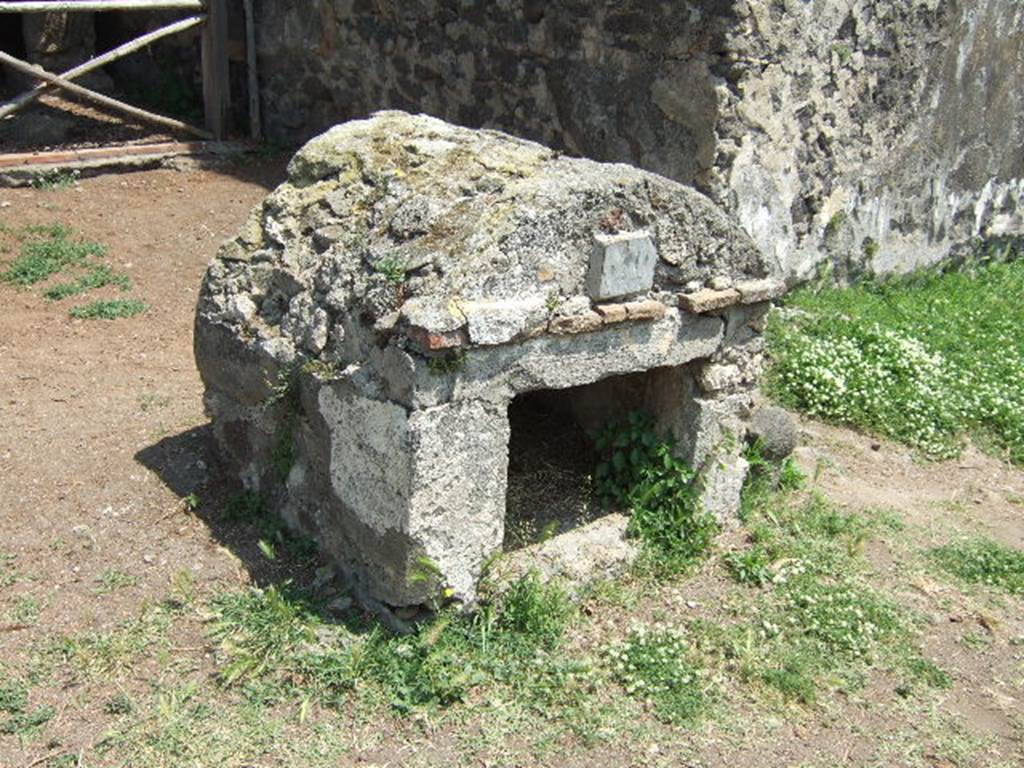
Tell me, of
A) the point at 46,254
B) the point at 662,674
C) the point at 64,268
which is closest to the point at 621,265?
the point at 662,674

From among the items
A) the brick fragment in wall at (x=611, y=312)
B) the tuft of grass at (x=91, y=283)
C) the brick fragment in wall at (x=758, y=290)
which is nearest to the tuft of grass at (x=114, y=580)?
the brick fragment in wall at (x=611, y=312)

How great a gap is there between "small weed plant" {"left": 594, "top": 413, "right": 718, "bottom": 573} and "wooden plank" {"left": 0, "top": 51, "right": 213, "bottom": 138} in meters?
6.38

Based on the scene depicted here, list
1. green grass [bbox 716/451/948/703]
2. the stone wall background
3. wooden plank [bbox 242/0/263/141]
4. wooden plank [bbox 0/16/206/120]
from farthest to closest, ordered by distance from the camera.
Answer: wooden plank [bbox 242/0/263/141] < wooden plank [bbox 0/16/206/120] < the stone wall background < green grass [bbox 716/451/948/703]

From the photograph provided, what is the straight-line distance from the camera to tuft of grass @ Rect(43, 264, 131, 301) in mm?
7305

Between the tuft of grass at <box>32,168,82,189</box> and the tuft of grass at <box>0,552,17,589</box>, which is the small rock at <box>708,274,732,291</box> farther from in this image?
the tuft of grass at <box>32,168,82,189</box>

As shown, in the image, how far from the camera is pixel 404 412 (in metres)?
A: 3.94

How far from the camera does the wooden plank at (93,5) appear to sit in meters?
8.78

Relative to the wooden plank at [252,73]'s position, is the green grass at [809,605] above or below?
below

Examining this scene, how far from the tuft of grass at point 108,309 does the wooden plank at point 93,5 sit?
2.83m

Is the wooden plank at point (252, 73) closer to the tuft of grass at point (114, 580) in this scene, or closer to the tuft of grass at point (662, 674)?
the tuft of grass at point (114, 580)

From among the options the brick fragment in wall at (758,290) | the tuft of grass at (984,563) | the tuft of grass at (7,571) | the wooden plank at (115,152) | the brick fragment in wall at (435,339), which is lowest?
the tuft of grass at (984,563)

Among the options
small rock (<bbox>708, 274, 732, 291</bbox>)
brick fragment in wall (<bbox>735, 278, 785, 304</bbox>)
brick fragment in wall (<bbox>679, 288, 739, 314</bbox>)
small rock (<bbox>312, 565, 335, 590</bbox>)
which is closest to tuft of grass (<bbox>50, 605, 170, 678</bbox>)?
small rock (<bbox>312, 565, 335, 590</bbox>)

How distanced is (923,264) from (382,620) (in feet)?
18.5

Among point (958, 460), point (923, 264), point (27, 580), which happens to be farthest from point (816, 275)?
Result: point (27, 580)
